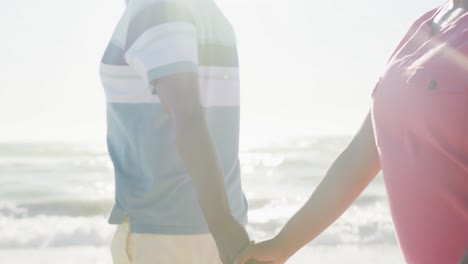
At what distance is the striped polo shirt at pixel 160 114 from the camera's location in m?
2.06

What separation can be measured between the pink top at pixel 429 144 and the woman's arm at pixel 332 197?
0.27m

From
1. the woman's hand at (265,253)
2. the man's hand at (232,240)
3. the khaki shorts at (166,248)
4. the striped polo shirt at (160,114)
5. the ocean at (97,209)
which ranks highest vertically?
the striped polo shirt at (160,114)

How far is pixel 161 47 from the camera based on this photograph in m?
1.99

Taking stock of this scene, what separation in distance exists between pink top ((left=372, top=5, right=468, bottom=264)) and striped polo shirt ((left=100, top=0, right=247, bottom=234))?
0.65 metres

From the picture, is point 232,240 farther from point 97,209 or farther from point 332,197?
point 97,209

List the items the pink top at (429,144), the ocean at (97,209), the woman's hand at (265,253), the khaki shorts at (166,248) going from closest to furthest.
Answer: the pink top at (429,144)
the woman's hand at (265,253)
the khaki shorts at (166,248)
the ocean at (97,209)

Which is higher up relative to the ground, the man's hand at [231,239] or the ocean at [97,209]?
the man's hand at [231,239]

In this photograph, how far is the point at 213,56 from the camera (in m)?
2.21

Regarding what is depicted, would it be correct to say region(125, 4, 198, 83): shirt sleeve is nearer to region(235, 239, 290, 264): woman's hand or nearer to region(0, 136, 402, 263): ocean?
region(235, 239, 290, 264): woman's hand

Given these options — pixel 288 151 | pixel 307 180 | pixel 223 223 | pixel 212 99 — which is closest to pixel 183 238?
pixel 223 223

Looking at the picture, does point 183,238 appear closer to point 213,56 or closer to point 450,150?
point 213,56

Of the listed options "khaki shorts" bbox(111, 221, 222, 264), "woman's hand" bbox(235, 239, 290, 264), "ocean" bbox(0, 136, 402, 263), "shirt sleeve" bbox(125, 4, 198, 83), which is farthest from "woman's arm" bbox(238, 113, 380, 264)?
"ocean" bbox(0, 136, 402, 263)

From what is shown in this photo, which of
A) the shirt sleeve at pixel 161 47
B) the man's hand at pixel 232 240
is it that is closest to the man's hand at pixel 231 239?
the man's hand at pixel 232 240

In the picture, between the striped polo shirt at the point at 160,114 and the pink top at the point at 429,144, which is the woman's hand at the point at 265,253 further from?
the pink top at the point at 429,144
